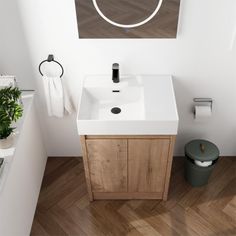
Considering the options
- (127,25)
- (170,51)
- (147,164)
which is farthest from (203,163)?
(127,25)

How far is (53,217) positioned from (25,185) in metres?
0.40

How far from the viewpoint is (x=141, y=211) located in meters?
2.58

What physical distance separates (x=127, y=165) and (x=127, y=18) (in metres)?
1.04

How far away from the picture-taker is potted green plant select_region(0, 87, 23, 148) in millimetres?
1913

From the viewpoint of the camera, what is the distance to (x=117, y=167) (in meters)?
2.37

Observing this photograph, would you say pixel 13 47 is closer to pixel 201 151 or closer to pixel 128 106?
pixel 128 106

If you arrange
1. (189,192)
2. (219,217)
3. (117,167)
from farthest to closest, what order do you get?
(189,192), (219,217), (117,167)

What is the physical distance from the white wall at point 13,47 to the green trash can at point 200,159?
137cm

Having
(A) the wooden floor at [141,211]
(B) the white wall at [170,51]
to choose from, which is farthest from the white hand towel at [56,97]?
(A) the wooden floor at [141,211]

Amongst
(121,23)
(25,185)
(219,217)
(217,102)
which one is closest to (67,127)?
(25,185)

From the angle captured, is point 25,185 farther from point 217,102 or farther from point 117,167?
point 217,102

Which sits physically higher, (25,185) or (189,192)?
(25,185)

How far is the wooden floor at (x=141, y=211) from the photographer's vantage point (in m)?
2.46

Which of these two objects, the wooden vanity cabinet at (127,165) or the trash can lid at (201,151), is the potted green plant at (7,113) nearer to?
the wooden vanity cabinet at (127,165)
